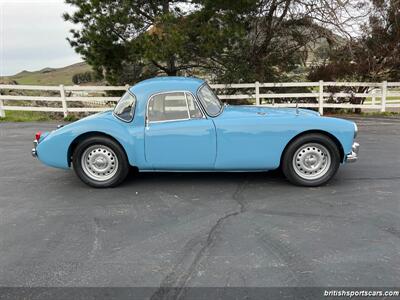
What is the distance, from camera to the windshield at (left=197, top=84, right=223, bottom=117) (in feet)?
17.5

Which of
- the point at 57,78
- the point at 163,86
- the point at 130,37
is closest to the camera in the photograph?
the point at 163,86

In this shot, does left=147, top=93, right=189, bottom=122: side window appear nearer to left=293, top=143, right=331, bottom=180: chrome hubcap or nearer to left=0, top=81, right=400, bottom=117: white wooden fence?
left=293, top=143, right=331, bottom=180: chrome hubcap

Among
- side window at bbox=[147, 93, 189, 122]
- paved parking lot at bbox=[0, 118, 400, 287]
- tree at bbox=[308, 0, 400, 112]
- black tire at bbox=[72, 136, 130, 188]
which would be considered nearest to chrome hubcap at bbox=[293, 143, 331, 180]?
paved parking lot at bbox=[0, 118, 400, 287]

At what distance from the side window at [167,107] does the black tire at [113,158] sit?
0.63 m

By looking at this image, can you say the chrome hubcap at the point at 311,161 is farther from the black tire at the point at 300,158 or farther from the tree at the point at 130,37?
the tree at the point at 130,37

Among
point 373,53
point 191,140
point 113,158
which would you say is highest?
point 373,53

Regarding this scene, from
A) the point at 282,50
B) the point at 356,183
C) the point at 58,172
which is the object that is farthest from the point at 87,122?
the point at 282,50

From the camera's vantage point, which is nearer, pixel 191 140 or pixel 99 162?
pixel 191 140

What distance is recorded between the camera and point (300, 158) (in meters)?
5.23

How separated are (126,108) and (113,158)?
0.72 metres

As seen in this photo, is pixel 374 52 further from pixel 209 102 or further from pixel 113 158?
pixel 113 158

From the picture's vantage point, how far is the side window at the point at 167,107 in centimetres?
528

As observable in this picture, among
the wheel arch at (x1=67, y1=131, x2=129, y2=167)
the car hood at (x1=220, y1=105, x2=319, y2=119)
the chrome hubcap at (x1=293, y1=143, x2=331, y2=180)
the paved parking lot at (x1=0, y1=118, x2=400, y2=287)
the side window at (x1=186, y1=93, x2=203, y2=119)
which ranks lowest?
the paved parking lot at (x1=0, y1=118, x2=400, y2=287)

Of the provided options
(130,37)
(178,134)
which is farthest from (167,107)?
(130,37)
